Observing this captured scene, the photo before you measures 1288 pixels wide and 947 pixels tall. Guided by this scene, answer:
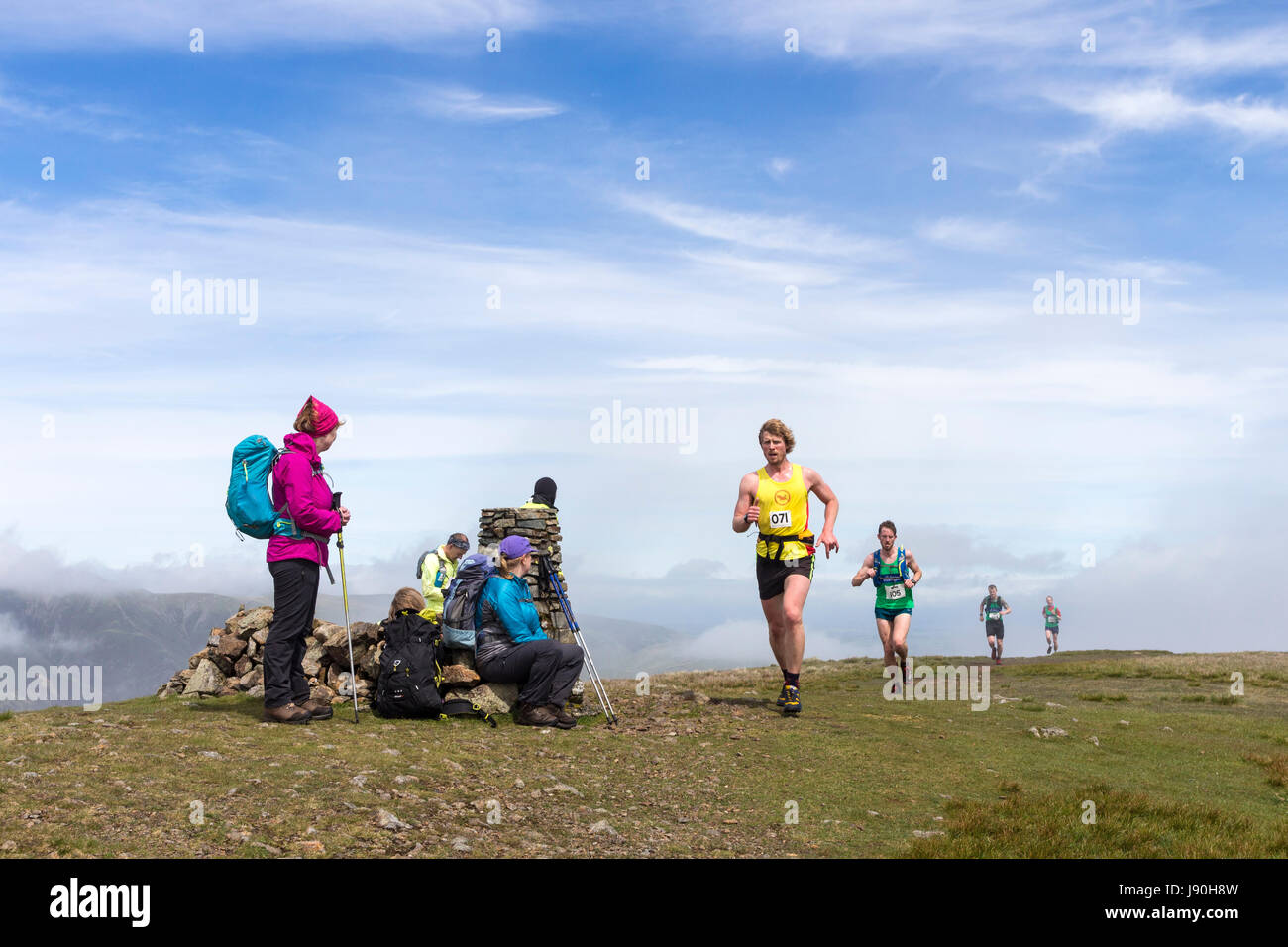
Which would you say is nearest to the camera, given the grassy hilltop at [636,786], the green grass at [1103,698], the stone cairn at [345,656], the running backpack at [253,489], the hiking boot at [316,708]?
the grassy hilltop at [636,786]

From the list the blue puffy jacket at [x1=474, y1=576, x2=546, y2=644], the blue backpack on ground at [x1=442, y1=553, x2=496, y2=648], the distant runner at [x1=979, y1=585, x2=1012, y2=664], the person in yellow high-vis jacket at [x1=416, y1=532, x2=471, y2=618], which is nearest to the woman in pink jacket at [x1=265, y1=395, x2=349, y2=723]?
the blue backpack on ground at [x1=442, y1=553, x2=496, y2=648]

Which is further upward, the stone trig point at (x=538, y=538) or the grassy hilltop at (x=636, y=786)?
the stone trig point at (x=538, y=538)

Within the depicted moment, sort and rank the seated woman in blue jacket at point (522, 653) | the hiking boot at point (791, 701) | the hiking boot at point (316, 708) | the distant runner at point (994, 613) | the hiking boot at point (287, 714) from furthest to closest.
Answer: the distant runner at point (994, 613) → the hiking boot at point (791, 701) → the seated woman in blue jacket at point (522, 653) → the hiking boot at point (316, 708) → the hiking boot at point (287, 714)

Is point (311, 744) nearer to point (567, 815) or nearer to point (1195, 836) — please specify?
point (567, 815)

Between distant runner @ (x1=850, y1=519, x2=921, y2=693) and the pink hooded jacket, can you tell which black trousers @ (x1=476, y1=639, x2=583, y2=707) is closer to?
the pink hooded jacket

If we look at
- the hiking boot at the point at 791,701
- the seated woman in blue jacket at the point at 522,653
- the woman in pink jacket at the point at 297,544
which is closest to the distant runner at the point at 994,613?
the hiking boot at the point at 791,701

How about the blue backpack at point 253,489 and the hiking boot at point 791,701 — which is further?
the hiking boot at point 791,701

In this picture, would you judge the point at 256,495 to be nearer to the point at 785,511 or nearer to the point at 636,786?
the point at 636,786

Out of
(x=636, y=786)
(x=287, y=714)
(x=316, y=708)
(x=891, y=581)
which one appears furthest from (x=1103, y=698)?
(x=287, y=714)

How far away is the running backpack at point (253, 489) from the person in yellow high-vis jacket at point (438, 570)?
19.5 feet

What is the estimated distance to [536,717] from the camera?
12.5 metres

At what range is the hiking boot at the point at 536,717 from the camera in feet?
41.0

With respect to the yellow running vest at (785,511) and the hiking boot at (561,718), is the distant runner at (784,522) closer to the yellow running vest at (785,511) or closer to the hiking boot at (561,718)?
the yellow running vest at (785,511)
